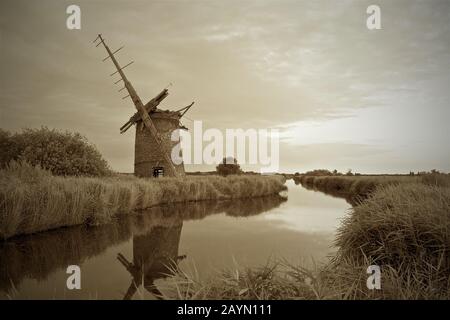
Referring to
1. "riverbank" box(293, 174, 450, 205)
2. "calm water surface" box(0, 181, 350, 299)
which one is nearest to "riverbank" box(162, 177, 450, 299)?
"calm water surface" box(0, 181, 350, 299)

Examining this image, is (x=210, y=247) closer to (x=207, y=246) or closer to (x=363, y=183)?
(x=207, y=246)

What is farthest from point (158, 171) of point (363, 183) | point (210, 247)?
point (363, 183)

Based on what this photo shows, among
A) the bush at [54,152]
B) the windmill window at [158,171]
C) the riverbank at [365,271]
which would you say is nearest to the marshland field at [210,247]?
the riverbank at [365,271]

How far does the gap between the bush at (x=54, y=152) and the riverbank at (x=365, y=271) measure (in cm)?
1273

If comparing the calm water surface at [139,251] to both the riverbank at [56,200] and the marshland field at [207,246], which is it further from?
the riverbank at [56,200]

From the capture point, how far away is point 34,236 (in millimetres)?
6145

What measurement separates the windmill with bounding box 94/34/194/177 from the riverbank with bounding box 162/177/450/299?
51.0ft

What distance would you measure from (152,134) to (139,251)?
14458mm

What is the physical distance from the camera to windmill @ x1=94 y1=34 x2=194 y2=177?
19125 millimetres

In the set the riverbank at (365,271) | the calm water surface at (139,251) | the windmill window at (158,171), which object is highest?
the windmill window at (158,171)

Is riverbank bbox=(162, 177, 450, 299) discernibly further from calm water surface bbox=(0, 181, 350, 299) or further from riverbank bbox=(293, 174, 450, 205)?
riverbank bbox=(293, 174, 450, 205)

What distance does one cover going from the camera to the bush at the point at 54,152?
13.7 metres
